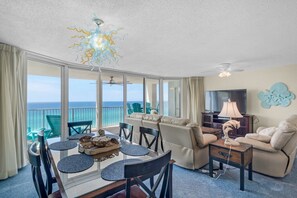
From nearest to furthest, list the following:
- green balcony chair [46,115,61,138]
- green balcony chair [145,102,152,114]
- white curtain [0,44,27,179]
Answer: white curtain [0,44,27,179] → green balcony chair [46,115,61,138] → green balcony chair [145,102,152,114]

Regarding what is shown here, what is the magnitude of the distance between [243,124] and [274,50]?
8.29ft

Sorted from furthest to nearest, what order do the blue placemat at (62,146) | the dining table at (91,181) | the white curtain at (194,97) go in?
1. the white curtain at (194,97)
2. the blue placemat at (62,146)
3. the dining table at (91,181)

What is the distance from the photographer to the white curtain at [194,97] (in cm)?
604

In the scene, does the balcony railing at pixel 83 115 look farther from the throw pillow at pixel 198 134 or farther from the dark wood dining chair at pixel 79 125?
the throw pillow at pixel 198 134

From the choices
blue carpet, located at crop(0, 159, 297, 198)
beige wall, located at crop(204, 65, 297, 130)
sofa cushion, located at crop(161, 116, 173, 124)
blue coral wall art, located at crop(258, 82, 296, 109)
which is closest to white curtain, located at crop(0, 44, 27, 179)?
blue carpet, located at crop(0, 159, 297, 198)

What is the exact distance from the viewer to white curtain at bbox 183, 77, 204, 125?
6.04m

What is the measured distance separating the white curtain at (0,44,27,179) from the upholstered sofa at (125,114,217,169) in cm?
260

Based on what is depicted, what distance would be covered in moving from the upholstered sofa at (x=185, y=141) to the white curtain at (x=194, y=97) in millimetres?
3173

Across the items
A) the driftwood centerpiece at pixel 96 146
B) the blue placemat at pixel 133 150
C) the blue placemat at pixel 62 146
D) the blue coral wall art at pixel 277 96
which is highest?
the blue coral wall art at pixel 277 96

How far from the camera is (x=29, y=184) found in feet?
7.55

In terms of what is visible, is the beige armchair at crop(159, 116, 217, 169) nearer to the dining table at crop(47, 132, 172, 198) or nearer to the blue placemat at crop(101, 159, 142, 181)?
the dining table at crop(47, 132, 172, 198)

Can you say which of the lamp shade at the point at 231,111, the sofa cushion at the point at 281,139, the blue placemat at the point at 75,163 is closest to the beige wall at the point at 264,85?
the sofa cushion at the point at 281,139

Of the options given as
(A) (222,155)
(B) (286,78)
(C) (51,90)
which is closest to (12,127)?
(C) (51,90)

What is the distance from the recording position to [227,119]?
5102 mm
